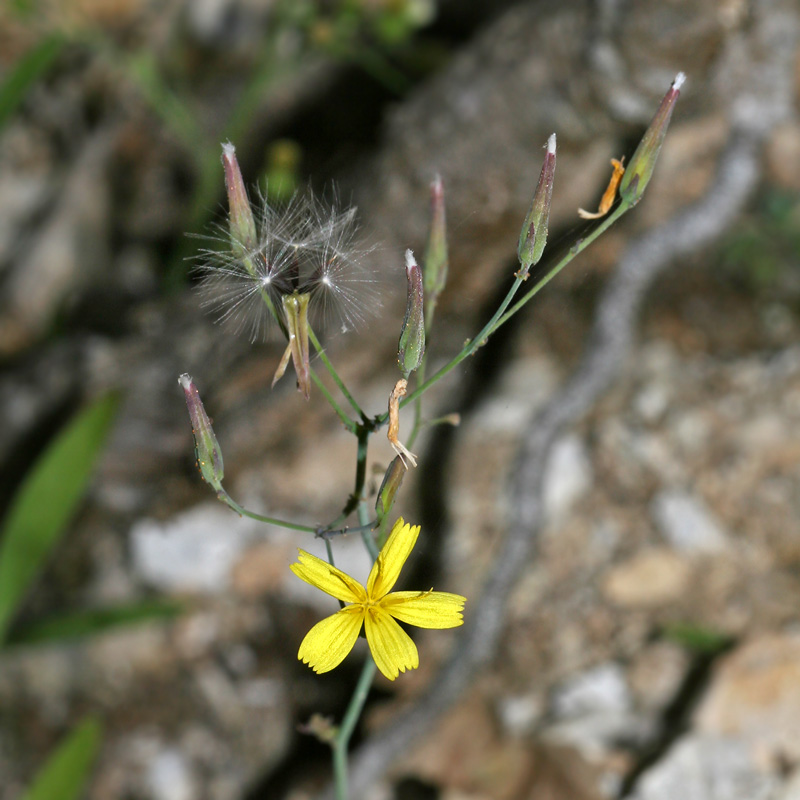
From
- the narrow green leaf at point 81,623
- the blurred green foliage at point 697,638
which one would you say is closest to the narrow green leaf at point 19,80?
the narrow green leaf at point 81,623

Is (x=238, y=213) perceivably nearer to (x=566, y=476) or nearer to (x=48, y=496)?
(x=48, y=496)

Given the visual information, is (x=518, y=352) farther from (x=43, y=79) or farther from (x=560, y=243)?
(x=43, y=79)

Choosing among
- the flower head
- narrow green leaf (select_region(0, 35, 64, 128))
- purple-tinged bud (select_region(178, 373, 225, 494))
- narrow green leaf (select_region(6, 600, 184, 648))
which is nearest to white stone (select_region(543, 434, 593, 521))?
narrow green leaf (select_region(6, 600, 184, 648))

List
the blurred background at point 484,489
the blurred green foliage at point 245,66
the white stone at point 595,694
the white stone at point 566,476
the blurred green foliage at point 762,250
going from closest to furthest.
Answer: the blurred background at point 484,489
the white stone at point 595,694
the white stone at point 566,476
the blurred green foliage at point 762,250
the blurred green foliage at point 245,66

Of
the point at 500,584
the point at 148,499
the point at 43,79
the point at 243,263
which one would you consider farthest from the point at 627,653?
the point at 43,79

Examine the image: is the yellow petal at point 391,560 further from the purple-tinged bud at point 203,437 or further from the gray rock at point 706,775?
the gray rock at point 706,775

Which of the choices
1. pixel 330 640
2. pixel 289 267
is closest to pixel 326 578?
pixel 330 640
